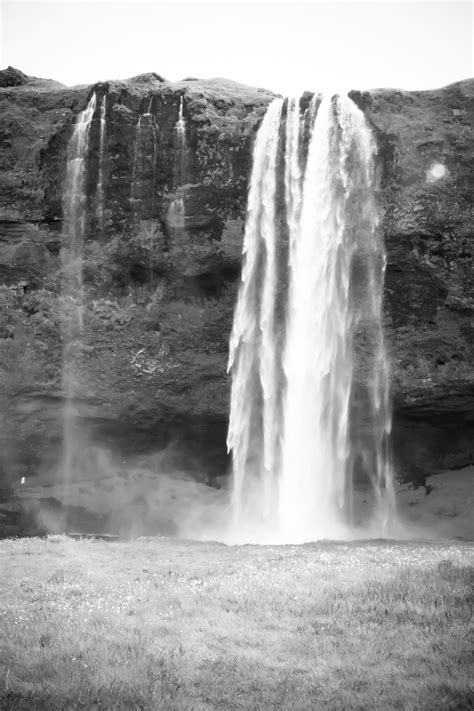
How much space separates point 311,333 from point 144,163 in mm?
11304

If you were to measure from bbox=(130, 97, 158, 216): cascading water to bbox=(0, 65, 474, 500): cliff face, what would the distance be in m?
0.07

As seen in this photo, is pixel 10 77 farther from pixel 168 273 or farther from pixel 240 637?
pixel 240 637

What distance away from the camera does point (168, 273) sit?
33.6m

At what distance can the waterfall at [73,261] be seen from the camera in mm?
33500

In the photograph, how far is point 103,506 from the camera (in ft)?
110

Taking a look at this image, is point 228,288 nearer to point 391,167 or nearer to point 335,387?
point 335,387

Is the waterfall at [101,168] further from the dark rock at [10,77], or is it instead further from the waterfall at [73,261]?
the dark rock at [10,77]

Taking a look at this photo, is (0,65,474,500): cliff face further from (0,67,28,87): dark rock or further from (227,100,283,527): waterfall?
(0,67,28,87): dark rock

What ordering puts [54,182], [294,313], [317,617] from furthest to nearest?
1. [54,182]
2. [294,313]
3. [317,617]

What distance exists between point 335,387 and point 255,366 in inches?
151

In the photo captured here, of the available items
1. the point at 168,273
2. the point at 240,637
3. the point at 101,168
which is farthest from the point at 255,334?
the point at 240,637

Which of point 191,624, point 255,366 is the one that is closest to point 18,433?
point 255,366

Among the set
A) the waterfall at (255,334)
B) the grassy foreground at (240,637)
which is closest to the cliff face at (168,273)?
the waterfall at (255,334)

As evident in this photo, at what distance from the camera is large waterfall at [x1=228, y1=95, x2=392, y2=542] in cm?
3089
